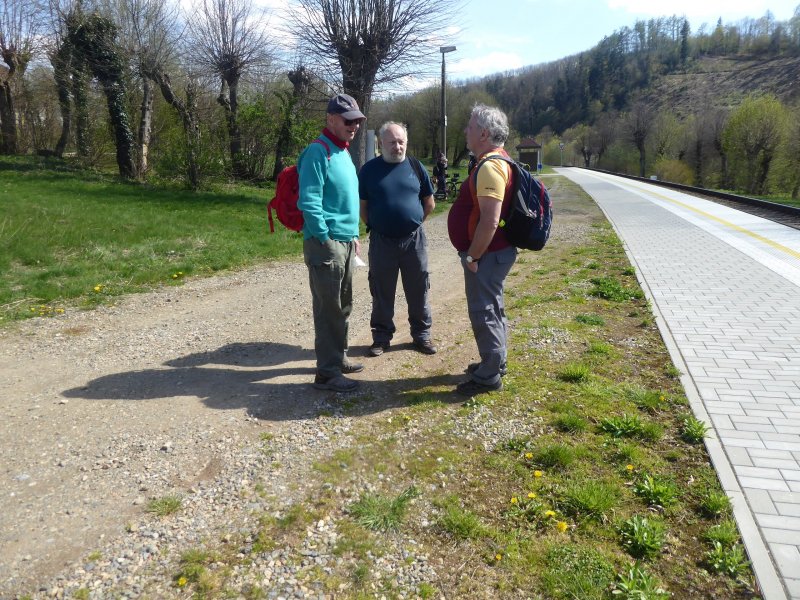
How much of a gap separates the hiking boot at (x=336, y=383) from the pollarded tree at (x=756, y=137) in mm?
43862

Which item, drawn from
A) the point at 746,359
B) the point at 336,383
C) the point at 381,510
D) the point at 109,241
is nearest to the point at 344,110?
the point at 336,383

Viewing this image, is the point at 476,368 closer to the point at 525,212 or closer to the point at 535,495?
the point at 525,212

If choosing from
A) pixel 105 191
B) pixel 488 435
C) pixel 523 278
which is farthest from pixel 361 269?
pixel 105 191

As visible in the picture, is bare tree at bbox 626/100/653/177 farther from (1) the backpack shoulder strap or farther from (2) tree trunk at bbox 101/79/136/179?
(1) the backpack shoulder strap

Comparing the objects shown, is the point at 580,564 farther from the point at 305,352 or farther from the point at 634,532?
the point at 305,352

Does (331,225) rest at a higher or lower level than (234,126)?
lower

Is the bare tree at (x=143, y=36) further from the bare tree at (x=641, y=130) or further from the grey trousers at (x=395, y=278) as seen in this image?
the bare tree at (x=641, y=130)

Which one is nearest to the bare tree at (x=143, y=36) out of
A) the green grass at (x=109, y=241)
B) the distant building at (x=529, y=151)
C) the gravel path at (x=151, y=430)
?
the green grass at (x=109, y=241)

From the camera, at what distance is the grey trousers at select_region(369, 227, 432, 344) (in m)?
4.74

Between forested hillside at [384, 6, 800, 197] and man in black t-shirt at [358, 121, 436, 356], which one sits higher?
forested hillside at [384, 6, 800, 197]

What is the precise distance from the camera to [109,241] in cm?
904

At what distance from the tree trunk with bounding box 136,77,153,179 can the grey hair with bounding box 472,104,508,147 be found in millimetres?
18258

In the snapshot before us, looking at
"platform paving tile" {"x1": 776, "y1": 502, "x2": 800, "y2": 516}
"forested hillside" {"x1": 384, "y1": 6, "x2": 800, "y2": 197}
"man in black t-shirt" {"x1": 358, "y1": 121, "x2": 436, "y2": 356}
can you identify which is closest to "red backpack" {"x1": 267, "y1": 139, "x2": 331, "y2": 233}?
"man in black t-shirt" {"x1": 358, "y1": 121, "x2": 436, "y2": 356}

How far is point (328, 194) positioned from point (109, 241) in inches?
265
